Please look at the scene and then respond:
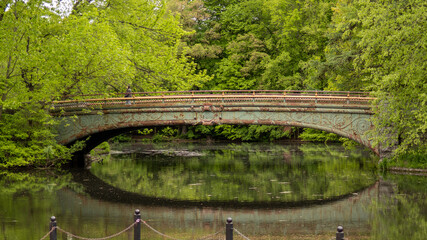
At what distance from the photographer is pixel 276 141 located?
174 feet

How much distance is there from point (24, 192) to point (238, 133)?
1356 inches

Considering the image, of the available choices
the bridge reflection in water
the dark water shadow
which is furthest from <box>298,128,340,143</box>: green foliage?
the bridge reflection in water

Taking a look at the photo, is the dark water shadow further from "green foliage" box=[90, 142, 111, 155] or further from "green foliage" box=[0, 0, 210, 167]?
"green foliage" box=[90, 142, 111, 155]

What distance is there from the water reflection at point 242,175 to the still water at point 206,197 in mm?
45

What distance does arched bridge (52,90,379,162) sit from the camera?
91.0 feet

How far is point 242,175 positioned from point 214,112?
3.68 m

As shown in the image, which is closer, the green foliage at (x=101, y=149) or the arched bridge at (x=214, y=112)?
the arched bridge at (x=214, y=112)

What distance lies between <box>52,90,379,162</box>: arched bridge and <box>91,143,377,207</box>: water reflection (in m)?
2.40

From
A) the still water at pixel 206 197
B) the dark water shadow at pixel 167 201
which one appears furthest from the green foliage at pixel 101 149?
the dark water shadow at pixel 167 201

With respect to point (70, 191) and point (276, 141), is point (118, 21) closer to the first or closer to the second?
point (70, 191)

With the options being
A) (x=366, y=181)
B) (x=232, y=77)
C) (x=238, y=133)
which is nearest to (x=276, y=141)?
(x=238, y=133)

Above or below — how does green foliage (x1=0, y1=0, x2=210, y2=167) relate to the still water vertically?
above

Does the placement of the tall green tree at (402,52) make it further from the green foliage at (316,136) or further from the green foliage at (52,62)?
the green foliage at (316,136)

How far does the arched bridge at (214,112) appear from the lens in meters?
27.8
